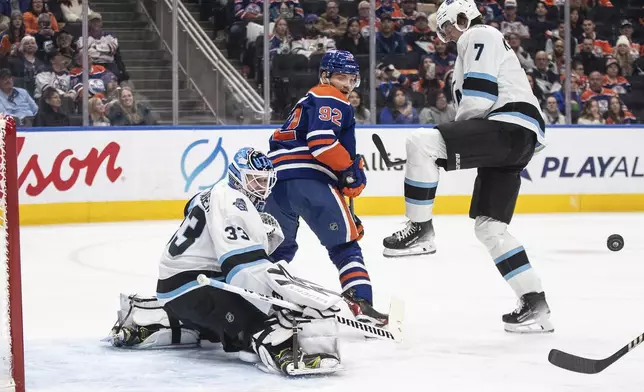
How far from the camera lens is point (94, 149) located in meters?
8.80

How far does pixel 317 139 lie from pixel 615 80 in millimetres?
6372

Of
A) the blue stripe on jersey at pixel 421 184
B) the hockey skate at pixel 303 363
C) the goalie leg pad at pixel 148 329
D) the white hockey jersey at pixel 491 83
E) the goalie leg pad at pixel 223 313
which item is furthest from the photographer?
the white hockey jersey at pixel 491 83

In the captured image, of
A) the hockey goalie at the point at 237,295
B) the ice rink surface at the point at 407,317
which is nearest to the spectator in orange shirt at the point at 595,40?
the ice rink surface at the point at 407,317

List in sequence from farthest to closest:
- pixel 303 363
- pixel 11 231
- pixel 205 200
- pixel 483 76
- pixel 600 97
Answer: pixel 600 97
pixel 483 76
pixel 205 200
pixel 303 363
pixel 11 231

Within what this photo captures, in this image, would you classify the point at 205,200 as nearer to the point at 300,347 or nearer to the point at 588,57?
the point at 300,347

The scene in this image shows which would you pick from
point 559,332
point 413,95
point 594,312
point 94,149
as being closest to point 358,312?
point 559,332

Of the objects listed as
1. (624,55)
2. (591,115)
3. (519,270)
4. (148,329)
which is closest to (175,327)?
(148,329)

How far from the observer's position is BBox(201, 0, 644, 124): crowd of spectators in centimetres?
941

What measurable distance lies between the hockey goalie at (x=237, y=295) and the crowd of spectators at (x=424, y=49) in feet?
17.2

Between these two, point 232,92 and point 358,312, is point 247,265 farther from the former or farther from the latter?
point 232,92

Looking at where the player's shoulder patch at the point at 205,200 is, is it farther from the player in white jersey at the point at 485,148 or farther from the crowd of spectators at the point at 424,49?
the crowd of spectators at the point at 424,49

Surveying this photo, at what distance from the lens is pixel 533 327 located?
15.1 feet

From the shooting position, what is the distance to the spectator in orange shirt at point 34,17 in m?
8.76

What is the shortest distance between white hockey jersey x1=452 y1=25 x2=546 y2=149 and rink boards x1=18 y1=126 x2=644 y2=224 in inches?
185
